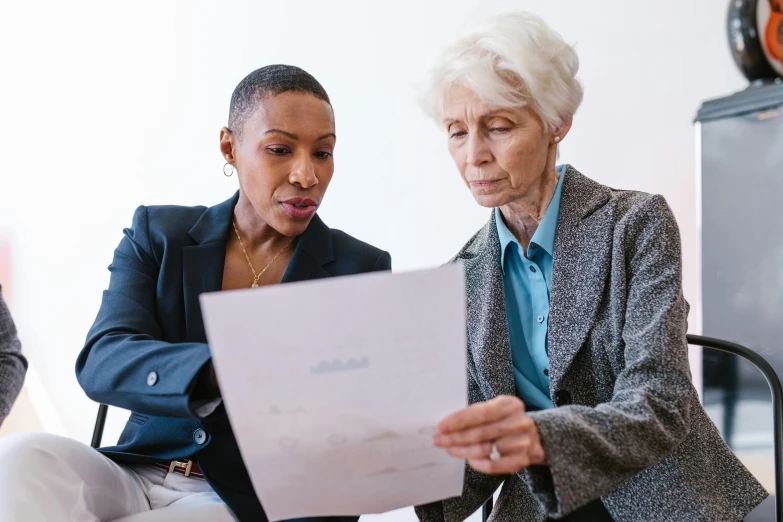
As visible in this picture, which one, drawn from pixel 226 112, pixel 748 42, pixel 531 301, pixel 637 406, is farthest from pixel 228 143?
pixel 226 112

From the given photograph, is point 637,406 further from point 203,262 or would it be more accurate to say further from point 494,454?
point 203,262

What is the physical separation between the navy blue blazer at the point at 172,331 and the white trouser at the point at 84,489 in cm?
3

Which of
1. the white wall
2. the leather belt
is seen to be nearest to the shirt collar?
the leather belt

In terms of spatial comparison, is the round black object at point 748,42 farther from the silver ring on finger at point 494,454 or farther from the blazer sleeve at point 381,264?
the silver ring on finger at point 494,454

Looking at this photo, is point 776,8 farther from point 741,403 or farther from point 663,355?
point 663,355

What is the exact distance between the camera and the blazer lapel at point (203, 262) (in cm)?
121

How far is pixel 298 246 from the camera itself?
4.14ft

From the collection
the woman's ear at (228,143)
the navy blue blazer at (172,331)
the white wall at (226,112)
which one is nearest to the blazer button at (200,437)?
the navy blue blazer at (172,331)

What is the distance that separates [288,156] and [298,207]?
0.25ft

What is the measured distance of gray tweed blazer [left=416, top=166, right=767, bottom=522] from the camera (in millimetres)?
867

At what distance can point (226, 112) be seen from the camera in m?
2.57

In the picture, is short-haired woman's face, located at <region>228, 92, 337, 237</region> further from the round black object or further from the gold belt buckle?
the round black object

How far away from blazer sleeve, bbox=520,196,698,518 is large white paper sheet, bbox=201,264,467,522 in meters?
0.15

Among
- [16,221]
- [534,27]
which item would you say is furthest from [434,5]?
[16,221]
